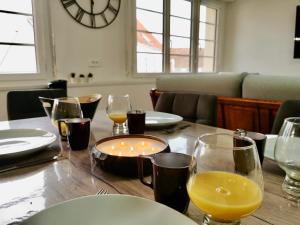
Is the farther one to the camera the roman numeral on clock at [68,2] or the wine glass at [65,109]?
the roman numeral on clock at [68,2]

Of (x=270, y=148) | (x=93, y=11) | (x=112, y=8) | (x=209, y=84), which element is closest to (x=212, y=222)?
(x=270, y=148)

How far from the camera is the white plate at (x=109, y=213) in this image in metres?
0.38

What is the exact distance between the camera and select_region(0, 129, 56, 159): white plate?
694 mm

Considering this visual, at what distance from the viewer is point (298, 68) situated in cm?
451

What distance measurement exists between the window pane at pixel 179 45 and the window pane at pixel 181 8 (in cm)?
42

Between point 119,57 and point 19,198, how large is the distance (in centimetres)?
328

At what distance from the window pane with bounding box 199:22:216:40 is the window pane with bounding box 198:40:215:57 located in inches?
4.0

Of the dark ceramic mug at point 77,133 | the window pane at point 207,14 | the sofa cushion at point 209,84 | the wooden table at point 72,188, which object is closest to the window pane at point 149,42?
the window pane at point 207,14

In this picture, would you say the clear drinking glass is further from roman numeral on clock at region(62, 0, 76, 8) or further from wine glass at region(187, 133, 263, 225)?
roman numeral on clock at region(62, 0, 76, 8)

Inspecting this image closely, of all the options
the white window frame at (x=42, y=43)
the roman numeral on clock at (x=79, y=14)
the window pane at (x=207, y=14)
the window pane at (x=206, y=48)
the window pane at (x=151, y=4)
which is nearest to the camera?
the white window frame at (x=42, y=43)

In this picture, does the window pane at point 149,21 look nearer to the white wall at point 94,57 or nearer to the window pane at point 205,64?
the white wall at point 94,57

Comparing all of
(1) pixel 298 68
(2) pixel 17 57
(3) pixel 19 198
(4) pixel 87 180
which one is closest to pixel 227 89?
(4) pixel 87 180

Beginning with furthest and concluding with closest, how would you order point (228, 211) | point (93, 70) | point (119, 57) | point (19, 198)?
point (119, 57)
point (93, 70)
point (19, 198)
point (228, 211)

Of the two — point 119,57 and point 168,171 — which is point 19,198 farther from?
point 119,57
